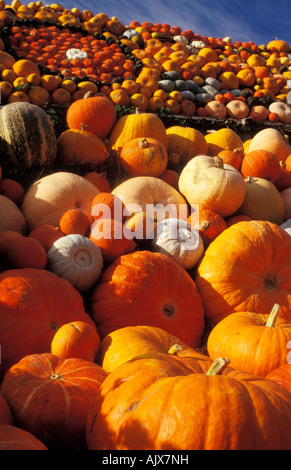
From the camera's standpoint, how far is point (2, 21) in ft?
30.6

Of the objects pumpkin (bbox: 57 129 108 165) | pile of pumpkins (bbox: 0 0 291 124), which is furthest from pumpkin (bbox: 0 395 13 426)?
pile of pumpkins (bbox: 0 0 291 124)

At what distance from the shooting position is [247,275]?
10.9ft

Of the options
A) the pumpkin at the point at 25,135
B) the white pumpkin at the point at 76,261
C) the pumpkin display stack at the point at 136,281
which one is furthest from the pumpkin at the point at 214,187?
the pumpkin at the point at 25,135

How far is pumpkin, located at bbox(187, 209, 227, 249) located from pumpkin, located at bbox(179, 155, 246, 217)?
0.19 m

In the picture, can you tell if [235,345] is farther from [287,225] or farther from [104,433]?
[287,225]

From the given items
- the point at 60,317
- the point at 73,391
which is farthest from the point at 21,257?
the point at 73,391

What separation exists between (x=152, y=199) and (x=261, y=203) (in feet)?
4.28

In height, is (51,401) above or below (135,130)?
below

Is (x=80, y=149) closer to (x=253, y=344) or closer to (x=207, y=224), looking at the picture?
(x=207, y=224)

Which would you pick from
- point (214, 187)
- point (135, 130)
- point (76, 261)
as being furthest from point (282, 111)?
point (76, 261)

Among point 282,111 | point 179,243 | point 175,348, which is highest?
point 282,111

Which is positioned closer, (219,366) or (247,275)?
(219,366)

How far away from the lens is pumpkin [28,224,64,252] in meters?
3.29

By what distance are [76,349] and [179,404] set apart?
94 cm
